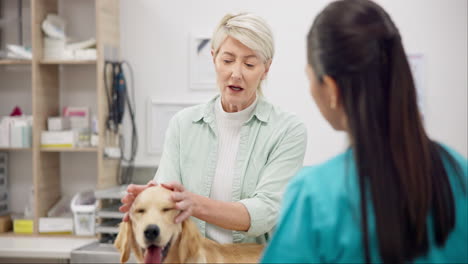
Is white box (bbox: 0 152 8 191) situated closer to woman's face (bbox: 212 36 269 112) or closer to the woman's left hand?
woman's face (bbox: 212 36 269 112)

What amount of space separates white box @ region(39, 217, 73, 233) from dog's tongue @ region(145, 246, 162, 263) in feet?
7.05

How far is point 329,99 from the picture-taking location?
32.3 inches

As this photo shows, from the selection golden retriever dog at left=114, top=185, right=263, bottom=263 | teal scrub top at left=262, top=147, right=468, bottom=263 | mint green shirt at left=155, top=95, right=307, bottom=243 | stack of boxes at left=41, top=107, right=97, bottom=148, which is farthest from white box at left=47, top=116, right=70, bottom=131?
teal scrub top at left=262, top=147, right=468, bottom=263

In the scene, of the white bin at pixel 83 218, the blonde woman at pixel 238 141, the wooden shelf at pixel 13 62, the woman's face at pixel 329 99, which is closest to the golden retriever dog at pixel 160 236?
the blonde woman at pixel 238 141

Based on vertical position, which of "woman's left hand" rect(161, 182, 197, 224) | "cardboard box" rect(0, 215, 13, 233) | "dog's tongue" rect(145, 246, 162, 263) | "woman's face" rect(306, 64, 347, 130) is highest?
"woman's face" rect(306, 64, 347, 130)

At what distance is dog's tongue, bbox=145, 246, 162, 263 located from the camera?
3.89ft

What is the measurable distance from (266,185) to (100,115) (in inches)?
76.3

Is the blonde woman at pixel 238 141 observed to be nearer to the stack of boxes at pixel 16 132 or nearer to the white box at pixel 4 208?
the stack of boxes at pixel 16 132

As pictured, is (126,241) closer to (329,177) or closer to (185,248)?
(185,248)

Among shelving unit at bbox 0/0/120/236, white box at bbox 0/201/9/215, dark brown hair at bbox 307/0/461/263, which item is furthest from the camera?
white box at bbox 0/201/9/215

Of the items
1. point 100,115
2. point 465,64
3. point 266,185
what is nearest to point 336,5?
point 266,185

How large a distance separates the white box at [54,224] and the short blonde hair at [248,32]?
2130mm

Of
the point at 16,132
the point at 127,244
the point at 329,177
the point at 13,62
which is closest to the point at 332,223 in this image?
the point at 329,177

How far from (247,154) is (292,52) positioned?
1833 millimetres
